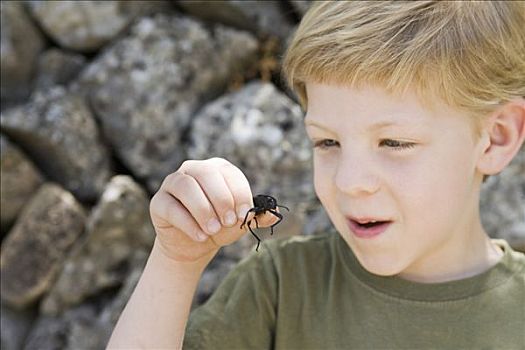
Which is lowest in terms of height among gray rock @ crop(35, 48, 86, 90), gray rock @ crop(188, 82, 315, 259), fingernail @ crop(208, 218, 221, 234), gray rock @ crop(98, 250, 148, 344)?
gray rock @ crop(98, 250, 148, 344)

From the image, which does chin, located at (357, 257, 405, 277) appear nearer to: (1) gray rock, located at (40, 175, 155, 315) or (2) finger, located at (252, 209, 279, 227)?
(2) finger, located at (252, 209, 279, 227)

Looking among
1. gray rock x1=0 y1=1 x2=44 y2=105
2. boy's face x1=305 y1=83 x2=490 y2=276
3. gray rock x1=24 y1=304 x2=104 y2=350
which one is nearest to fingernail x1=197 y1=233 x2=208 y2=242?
boy's face x1=305 y1=83 x2=490 y2=276

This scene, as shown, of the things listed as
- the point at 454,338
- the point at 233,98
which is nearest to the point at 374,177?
the point at 454,338

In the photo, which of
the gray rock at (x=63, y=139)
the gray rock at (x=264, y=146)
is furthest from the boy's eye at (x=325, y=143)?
the gray rock at (x=63, y=139)

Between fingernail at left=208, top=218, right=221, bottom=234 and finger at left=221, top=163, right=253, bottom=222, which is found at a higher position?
finger at left=221, top=163, right=253, bottom=222

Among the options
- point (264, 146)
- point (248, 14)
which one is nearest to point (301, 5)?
point (248, 14)

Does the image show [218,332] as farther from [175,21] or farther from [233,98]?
[175,21]

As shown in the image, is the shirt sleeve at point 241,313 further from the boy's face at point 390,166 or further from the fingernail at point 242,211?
the fingernail at point 242,211

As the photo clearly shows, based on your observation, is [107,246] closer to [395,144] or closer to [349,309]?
[349,309]
